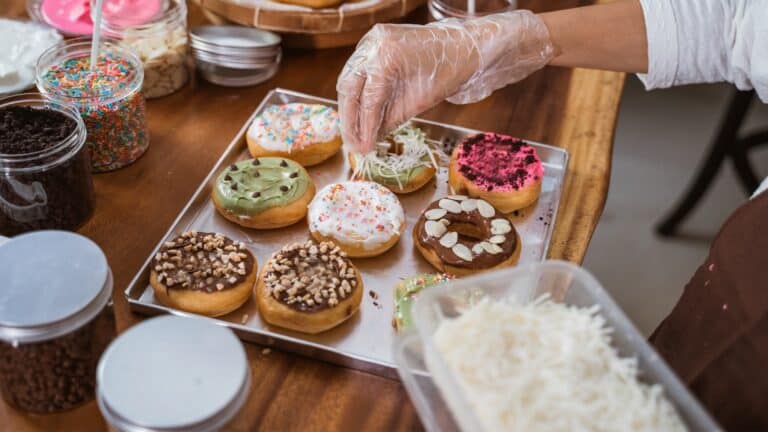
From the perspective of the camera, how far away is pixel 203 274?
1.27 meters

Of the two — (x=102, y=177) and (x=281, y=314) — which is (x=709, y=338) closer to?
(x=281, y=314)

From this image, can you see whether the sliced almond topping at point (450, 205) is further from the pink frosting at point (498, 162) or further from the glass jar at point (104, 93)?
the glass jar at point (104, 93)

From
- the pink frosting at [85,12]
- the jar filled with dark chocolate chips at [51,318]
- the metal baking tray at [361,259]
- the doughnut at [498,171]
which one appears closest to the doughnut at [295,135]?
the metal baking tray at [361,259]

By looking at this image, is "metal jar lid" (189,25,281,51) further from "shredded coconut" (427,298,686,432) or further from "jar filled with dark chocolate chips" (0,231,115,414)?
"shredded coconut" (427,298,686,432)

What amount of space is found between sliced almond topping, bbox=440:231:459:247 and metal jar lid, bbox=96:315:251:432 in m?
0.57

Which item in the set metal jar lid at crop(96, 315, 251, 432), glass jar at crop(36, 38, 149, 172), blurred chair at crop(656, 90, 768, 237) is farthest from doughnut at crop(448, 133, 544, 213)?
blurred chair at crop(656, 90, 768, 237)

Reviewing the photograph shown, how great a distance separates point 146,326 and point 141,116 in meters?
0.72

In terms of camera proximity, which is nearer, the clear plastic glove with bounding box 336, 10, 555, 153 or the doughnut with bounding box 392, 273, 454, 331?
the doughnut with bounding box 392, 273, 454, 331

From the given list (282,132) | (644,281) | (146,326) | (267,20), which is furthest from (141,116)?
(644,281)

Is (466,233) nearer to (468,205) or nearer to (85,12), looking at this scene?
(468,205)

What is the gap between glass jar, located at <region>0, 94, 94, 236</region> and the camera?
4.07 feet

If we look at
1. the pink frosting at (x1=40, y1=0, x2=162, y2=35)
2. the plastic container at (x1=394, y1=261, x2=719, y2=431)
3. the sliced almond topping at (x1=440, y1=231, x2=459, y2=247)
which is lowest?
Result: the sliced almond topping at (x1=440, y1=231, x2=459, y2=247)

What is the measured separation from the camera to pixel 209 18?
1894 mm

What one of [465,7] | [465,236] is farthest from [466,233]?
[465,7]
